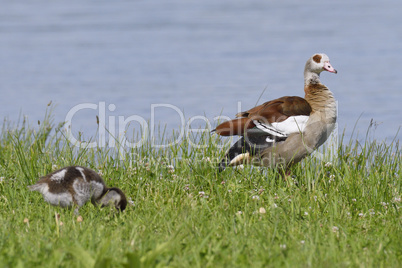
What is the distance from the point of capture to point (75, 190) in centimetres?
706

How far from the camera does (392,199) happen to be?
7434 mm

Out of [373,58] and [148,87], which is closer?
[148,87]

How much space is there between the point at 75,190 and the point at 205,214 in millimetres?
1249

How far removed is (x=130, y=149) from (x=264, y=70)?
1331 cm

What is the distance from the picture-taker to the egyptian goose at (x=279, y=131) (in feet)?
29.6

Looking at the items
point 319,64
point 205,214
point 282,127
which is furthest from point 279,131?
point 205,214

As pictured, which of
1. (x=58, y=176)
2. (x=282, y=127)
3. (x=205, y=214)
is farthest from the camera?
(x=282, y=127)

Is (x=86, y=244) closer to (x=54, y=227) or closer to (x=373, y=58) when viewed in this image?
(x=54, y=227)

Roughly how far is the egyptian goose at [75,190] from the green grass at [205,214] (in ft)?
0.38

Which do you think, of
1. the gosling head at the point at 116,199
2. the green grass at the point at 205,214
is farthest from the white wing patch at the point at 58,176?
the gosling head at the point at 116,199

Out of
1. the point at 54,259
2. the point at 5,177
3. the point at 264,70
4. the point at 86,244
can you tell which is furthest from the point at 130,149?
the point at 264,70

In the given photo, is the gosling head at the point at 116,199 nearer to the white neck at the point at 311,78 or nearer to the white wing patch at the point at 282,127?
the white wing patch at the point at 282,127

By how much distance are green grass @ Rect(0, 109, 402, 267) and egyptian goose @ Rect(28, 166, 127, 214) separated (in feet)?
0.38

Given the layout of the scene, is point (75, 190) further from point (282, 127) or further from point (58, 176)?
point (282, 127)
